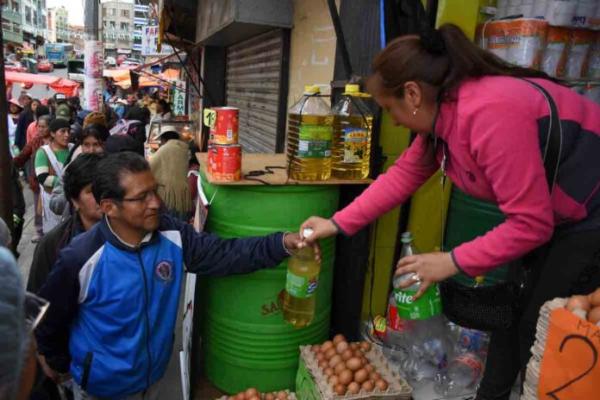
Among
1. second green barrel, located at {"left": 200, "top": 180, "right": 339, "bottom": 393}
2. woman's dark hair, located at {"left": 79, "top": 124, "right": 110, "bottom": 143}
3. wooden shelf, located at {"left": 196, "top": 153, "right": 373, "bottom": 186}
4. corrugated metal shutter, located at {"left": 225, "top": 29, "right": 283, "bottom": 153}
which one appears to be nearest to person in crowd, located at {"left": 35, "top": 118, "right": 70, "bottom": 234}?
woman's dark hair, located at {"left": 79, "top": 124, "right": 110, "bottom": 143}

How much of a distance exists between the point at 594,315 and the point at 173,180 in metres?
3.35

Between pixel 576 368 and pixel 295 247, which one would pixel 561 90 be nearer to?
pixel 576 368

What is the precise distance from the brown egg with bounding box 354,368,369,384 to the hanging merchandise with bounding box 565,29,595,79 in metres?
2.12

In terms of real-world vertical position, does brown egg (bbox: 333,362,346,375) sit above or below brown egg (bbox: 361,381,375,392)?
above

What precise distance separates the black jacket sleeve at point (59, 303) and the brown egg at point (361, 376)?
4.70ft

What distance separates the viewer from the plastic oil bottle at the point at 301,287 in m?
2.40

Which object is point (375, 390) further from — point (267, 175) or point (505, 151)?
point (505, 151)

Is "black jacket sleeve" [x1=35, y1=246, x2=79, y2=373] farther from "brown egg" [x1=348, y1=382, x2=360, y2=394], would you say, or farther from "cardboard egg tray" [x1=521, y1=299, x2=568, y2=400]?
"cardboard egg tray" [x1=521, y1=299, x2=568, y2=400]

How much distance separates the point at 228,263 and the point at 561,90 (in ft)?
5.53

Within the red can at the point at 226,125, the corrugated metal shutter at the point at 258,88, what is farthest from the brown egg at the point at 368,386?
the corrugated metal shutter at the point at 258,88

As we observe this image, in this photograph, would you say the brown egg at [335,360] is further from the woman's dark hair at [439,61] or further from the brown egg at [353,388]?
the woman's dark hair at [439,61]

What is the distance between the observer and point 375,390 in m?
2.47

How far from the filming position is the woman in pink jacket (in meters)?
1.53

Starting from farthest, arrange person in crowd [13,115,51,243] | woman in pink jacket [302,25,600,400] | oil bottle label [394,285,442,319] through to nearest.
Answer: person in crowd [13,115,51,243] → oil bottle label [394,285,442,319] → woman in pink jacket [302,25,600,400]
